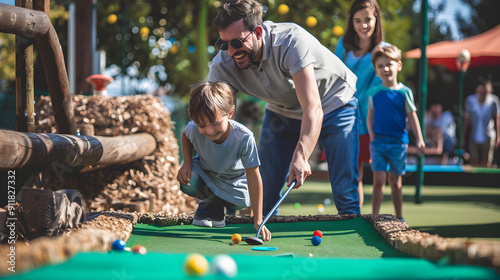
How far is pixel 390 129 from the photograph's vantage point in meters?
4.71

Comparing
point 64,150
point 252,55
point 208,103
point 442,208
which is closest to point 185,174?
point 208,103

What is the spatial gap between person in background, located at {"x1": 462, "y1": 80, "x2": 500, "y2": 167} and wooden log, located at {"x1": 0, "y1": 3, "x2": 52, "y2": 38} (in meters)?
8.92

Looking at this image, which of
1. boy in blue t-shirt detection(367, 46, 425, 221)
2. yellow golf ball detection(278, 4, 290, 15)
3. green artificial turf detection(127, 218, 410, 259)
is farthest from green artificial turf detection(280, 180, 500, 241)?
yellow golf ball detection(278, 4, 290, 15)

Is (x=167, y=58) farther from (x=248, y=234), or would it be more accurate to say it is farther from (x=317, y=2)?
(x=248, y=234)

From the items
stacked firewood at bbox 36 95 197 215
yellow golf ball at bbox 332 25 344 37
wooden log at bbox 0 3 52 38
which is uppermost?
yellow golf ball at bbox 332 25 344 37

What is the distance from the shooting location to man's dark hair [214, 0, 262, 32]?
321 cm

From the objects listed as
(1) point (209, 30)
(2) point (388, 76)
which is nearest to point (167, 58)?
(1) point (209, 30)

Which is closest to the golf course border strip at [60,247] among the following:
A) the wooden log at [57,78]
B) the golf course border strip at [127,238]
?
the golf course border strip at [127,238]

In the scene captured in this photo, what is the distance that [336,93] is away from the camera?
3.80 metres

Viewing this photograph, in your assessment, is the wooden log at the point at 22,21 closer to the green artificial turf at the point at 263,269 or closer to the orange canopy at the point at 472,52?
the green artificial turf at the point at 263,269

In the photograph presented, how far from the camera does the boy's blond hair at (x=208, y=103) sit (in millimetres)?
3000

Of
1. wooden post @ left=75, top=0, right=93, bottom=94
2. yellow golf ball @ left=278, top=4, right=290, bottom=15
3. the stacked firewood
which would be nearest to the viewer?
the stacked firewood

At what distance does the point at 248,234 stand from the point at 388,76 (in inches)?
89.4

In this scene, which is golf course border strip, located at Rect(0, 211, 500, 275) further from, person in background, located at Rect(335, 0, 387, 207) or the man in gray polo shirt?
person in background, located at Rect(335, 0, 387, 207)
